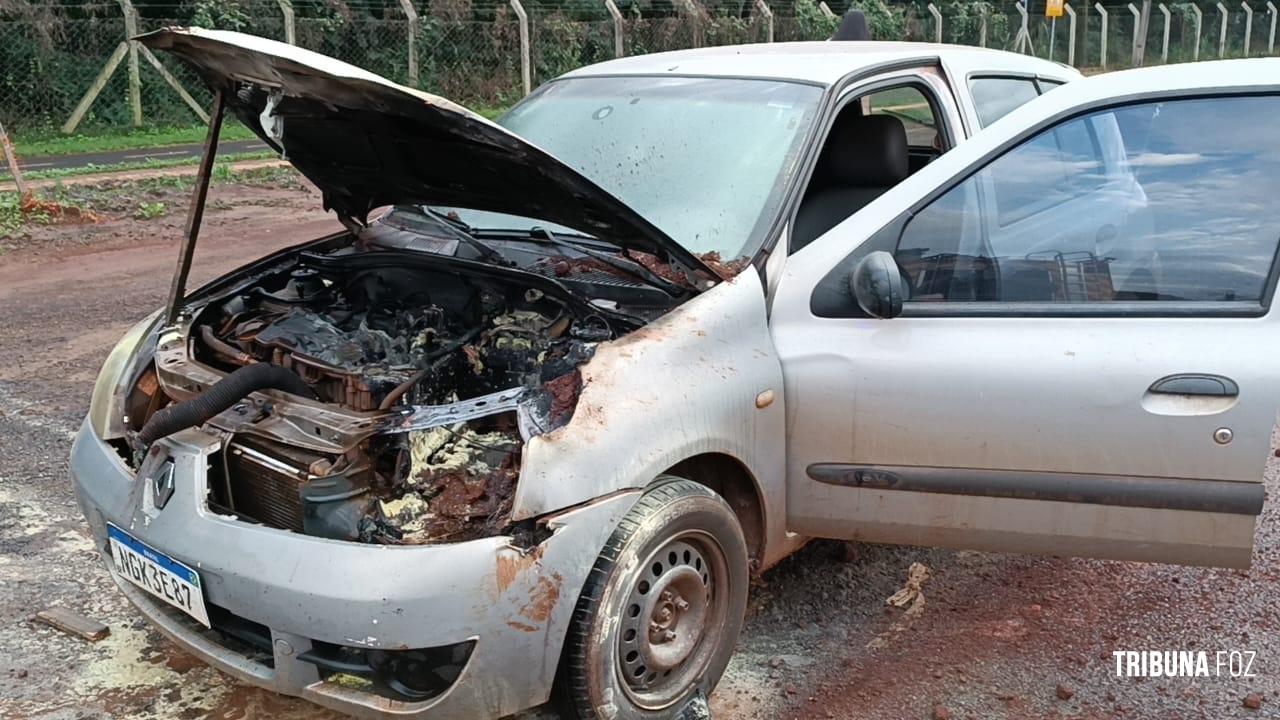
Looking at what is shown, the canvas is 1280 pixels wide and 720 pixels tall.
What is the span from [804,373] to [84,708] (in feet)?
7.28

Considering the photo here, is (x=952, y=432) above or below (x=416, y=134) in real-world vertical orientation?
below

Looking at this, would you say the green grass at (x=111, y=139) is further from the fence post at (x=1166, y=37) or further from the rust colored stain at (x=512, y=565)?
the fence post at (x=1166, y=37)

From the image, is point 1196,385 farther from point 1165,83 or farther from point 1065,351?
point 1165,83

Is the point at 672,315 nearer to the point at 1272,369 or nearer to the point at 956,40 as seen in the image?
the point at 1272,369

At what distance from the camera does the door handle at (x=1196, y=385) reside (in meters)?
2.65

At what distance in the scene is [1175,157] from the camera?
2.90 meters

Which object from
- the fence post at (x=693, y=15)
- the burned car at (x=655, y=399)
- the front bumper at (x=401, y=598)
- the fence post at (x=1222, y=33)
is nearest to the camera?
the front bumper at (x=401, y=598)

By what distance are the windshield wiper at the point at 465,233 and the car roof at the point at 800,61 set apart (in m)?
0.88

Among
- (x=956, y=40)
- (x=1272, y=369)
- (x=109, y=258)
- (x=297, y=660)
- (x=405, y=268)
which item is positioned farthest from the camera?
(x=956, y=40)

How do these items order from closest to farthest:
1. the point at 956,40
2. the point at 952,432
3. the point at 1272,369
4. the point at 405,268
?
the point at 1272,369, the point at 952,432, the point at 405,268, the point at 956,40

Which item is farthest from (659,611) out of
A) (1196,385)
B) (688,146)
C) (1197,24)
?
(1197,24)

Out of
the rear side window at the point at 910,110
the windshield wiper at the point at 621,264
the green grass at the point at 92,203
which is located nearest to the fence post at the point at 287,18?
the green grass at the point at 92,203

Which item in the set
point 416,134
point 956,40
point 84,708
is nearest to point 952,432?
point 416,134

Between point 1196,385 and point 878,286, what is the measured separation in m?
0.83
